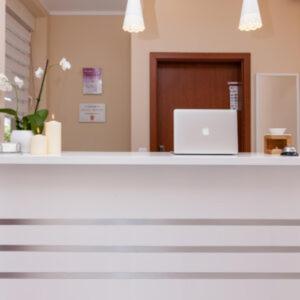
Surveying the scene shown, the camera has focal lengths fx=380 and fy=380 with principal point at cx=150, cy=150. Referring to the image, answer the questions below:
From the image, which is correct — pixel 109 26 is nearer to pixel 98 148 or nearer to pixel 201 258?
pixel 98 148

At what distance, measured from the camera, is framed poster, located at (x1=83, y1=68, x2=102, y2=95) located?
4.80 metres

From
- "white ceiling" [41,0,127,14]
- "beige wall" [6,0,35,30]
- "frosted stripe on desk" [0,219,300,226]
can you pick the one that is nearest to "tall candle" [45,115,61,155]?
"frosted stripe on desk" [0,219,300,226]

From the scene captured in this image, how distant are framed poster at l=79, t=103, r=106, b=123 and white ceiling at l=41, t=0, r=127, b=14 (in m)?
1.18

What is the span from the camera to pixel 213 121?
1.79 meters

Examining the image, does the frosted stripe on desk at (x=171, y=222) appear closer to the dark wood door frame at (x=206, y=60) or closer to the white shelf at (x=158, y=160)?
the white shelf at (x=158, y=160)

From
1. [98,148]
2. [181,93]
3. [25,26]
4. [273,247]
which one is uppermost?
[25,26]

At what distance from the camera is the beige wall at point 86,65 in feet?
15.8

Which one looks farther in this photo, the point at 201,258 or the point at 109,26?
the point at 109,26

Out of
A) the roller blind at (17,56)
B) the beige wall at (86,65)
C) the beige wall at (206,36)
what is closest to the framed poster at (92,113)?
the beige wall at (86,65)

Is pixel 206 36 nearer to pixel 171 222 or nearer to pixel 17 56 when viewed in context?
pixel 17 56

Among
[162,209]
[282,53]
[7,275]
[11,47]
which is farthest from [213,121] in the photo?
[11,47]

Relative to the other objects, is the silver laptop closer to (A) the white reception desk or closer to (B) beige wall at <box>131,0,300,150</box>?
(A) the white reception desk

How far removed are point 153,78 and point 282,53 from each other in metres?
1.34

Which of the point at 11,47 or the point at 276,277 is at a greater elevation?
the point at 11,47
